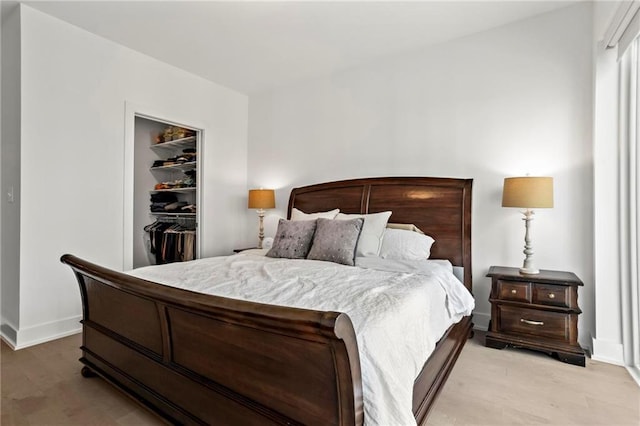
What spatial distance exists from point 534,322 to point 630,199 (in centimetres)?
109

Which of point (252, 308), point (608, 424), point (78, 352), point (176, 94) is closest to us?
point (252, 308)

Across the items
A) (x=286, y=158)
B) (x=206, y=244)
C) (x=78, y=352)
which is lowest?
(x=78, y=352)

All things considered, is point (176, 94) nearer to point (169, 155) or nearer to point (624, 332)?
point (169, 155)

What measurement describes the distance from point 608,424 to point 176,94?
4.51 m

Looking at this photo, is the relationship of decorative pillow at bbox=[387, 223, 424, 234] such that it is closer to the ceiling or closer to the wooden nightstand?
the wooden nightstand

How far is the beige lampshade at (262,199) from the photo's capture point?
4.09 m

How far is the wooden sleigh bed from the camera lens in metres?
1.04

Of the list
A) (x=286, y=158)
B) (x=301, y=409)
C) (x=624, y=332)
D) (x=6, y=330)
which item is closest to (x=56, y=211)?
(x=6, y=330)

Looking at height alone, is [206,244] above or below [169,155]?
below

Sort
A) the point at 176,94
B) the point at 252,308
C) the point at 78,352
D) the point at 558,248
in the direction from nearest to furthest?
the point at 252,308, the point at 78,352, the point at 558,248, the point at 176,94

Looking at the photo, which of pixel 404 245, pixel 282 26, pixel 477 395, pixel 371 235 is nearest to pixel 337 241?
pixel 371 235

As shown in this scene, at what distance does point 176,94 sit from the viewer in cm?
378

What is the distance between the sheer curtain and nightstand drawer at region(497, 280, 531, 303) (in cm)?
60

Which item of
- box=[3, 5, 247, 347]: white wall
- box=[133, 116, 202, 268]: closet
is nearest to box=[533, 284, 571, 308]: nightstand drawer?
box=[3, 5, 247, 347]: white wall
